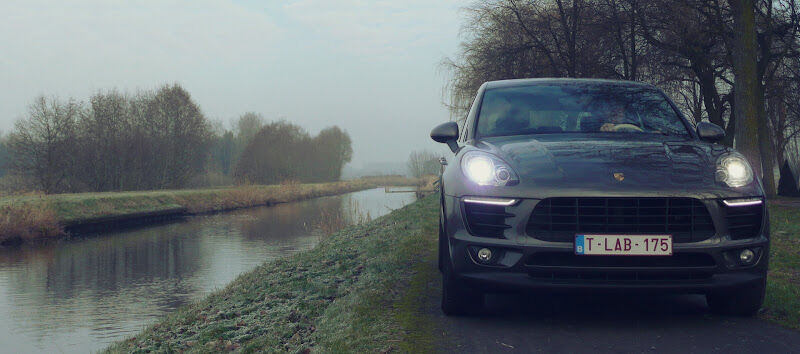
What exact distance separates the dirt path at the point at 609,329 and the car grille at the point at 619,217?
615mm

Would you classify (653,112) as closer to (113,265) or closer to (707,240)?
(707,240)

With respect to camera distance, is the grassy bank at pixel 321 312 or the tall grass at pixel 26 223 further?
the tall grass at pixel 26 223

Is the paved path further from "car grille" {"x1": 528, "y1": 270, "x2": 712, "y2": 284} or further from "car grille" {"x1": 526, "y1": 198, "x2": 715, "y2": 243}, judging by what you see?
"car grille" {"x1": 526, "y1": 198, "x2": 715, "y2": 243}

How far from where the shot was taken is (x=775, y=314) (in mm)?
4336

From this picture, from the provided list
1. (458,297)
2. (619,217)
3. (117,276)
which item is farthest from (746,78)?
(117,276)

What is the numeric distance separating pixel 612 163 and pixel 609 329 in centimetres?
104

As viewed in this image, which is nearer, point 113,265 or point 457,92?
point 113,265

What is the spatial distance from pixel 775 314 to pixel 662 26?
14.6m

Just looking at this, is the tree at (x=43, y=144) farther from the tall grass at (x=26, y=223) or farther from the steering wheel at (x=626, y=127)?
the steering wheel at (x=626, y=127)

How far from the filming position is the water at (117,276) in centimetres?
1033

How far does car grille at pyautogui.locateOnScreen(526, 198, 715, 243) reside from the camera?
3.63 meters

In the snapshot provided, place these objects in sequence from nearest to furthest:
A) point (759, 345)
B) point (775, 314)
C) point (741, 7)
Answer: point (759, 345), point (775, 314), point (741, 7)

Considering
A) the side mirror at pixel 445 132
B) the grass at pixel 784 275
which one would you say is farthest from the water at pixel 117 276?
the grass at pixel 784 275

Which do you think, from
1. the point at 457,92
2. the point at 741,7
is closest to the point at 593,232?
the point at 741,7
